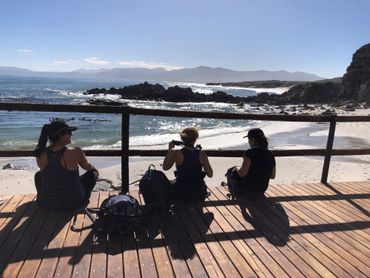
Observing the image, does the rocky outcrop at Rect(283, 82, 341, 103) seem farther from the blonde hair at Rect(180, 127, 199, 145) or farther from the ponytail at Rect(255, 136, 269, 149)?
the blonde hair at Rect(180, 127, 199, 145)

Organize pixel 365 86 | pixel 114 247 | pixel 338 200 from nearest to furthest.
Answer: pixel 114 247, pixel 338 200, pixel 365 86

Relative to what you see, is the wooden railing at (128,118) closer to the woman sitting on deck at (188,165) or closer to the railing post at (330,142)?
the railing post at (330,142)

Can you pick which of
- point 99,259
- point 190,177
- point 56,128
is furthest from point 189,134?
point 99,259

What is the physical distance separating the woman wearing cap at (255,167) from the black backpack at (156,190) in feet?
4.07

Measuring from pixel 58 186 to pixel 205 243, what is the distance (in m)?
1.97

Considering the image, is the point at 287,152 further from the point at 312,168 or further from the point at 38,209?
the point at 312,168

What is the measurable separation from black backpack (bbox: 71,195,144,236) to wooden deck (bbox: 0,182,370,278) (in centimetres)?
13

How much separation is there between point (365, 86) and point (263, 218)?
168 ft

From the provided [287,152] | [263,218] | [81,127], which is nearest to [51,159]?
[263,218]

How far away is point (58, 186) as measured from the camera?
497 cm

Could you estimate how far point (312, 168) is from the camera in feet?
41.0

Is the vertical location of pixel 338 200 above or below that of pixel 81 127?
above

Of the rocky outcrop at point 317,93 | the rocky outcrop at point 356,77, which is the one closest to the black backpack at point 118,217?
the rocky outcrop at point 356,77

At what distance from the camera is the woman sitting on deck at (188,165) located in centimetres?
538
